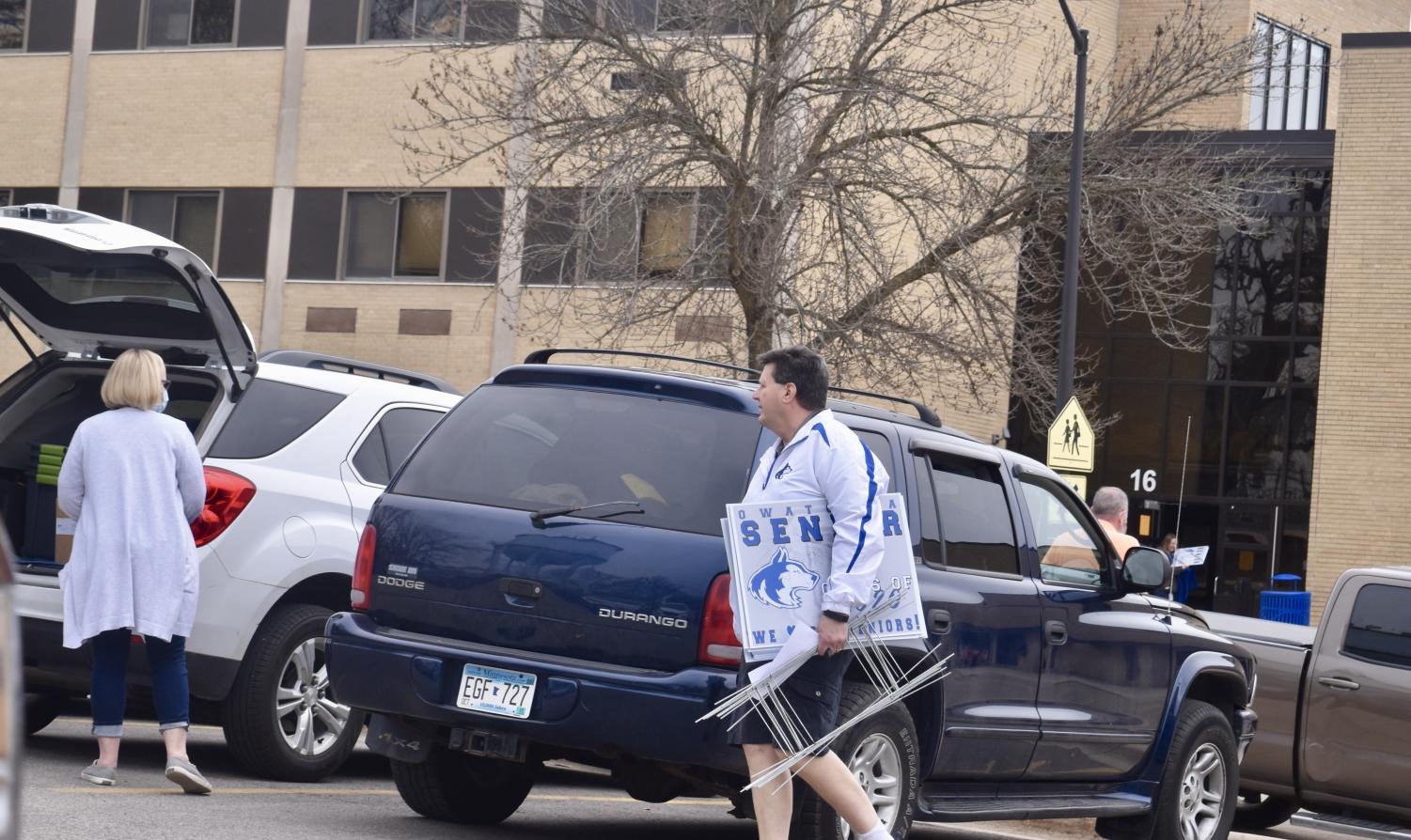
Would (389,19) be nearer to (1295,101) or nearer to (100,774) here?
(1295,101)

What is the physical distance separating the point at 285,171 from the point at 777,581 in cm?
2557

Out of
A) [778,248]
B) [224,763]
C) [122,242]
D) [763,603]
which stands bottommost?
[224,763]

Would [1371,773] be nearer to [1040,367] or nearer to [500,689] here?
[500,689]

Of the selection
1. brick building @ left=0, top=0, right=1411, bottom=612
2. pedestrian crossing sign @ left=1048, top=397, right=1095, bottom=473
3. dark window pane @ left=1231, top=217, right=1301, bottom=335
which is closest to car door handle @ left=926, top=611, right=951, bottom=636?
pedestrian crossing sign @ left=1048, top=397, right=1095, bottom=473

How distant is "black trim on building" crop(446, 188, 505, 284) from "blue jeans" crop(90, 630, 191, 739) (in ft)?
68.1

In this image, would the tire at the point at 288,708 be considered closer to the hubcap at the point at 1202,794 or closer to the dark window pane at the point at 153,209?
the hubcap at the point at 1202,794

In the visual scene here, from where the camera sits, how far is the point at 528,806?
9.02 metres

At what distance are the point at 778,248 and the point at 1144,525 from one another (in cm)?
2029

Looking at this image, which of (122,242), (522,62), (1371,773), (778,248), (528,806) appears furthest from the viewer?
(522,62)

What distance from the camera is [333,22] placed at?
30.4 meters

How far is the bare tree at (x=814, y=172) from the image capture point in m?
19.2

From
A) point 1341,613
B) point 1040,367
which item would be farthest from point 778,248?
point 1341,613

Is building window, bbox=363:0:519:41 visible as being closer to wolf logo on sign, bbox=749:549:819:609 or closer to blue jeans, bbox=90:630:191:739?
blue jeans, bbox=90:630:191:739

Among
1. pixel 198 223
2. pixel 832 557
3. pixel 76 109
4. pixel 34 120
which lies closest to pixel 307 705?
pixel 832 557
